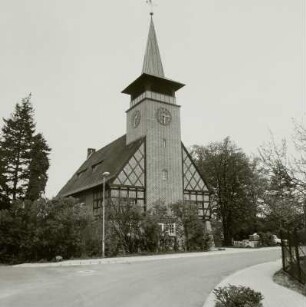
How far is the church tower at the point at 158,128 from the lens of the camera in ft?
106

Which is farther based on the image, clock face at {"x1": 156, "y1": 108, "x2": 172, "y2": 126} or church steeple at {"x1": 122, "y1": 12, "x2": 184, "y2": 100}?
church steeple at {"x1": 122, "y1": 12, "x2": 184, "y2": 100}

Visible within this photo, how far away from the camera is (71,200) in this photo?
24.4m

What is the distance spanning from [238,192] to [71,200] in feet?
85.7

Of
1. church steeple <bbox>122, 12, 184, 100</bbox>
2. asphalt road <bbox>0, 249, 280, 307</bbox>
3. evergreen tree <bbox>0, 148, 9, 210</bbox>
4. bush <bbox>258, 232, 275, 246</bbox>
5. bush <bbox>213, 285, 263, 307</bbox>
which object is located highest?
church steeple <bbox>122, 12, 184, 100</bbox>

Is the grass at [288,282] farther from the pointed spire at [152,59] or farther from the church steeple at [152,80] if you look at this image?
Answer: the pointed spire at [152,59]

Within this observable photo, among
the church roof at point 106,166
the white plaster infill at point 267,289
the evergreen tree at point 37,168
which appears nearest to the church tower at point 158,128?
the church roof at point 106,166

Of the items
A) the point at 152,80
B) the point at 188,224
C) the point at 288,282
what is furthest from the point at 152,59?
the point at 288,282

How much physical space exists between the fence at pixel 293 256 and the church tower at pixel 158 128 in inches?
650

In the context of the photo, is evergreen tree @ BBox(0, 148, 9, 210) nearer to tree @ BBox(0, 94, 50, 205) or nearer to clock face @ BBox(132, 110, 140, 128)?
tree @ BBox(0, 94, 50, 205)

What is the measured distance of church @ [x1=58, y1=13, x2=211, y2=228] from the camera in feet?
102

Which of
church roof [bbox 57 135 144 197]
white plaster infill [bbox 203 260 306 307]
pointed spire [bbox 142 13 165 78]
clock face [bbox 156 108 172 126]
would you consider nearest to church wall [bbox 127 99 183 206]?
clock face [bbox 156 108 172 126]

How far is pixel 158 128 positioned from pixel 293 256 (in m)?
20.9

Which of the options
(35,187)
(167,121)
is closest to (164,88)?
(167,121)

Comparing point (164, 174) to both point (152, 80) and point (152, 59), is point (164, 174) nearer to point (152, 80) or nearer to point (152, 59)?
point (152, 80)
